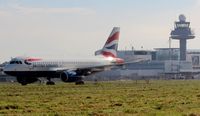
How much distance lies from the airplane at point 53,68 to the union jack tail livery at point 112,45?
8.43 feet

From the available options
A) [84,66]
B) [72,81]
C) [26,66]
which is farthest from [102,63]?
[26,66]

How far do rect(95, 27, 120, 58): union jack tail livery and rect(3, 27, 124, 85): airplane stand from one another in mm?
2569

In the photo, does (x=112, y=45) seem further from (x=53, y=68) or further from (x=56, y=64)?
(x=53, y=68)

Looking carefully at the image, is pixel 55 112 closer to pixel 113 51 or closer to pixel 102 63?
pixel 102 63

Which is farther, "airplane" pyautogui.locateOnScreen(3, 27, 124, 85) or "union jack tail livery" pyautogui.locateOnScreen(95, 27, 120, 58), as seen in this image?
"union jack tail livery" pyautogui.locateOnScreen(95, 27, 120, 58)

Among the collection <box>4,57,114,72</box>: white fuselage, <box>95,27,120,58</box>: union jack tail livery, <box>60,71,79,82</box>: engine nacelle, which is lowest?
<box>60,71,79,82</box>: engine nacelle

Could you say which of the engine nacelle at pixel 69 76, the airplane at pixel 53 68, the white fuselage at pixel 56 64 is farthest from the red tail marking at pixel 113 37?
the engine nacelle at pixel 69 76

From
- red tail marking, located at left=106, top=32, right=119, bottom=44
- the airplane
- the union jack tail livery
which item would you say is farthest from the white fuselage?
red tail marking, located at left=106, top=32, right=119, bottom=44

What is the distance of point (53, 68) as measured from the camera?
76875mm

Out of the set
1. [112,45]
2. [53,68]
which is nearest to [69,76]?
[53,68]

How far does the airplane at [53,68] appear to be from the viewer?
73.8 metres

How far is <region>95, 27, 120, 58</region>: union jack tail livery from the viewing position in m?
88.2

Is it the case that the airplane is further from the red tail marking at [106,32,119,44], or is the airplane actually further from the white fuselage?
the red tail marking at [106,32,119,44]

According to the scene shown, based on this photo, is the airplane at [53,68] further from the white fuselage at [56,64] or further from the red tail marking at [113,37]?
the red tail marking at [113,37]
